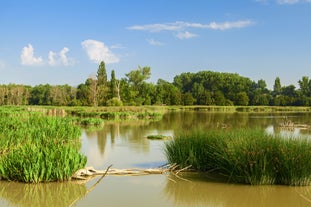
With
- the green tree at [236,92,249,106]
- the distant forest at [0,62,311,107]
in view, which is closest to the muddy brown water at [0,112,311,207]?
the distant forest at [0,62,311,107]

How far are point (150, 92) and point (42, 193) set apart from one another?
60.6 m

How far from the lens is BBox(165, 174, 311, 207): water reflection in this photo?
7.46m

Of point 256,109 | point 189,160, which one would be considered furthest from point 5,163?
point 256,109

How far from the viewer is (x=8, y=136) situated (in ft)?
39.7

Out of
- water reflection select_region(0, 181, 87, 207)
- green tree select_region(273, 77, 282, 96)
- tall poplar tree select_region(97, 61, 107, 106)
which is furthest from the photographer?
green tree select_region(273, 77, 282, 96)

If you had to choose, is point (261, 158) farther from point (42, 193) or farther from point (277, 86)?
point (277, 86)

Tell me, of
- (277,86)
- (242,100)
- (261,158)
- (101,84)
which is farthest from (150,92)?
(261,158)

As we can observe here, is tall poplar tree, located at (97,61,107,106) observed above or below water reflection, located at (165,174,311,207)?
above

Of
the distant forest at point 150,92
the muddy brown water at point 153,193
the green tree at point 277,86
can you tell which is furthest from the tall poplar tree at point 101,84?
Result: the green tree at point 277,86

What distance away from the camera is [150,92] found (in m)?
68.4

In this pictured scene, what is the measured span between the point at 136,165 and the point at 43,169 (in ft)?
12.1

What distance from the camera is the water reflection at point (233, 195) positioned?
24.5ft

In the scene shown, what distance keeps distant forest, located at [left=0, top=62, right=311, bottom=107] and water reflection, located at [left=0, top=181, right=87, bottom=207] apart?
1544 inches

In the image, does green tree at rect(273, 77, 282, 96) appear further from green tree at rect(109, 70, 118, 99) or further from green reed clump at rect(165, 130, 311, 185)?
green reed clump at rect(165, 130, 311, 185)
